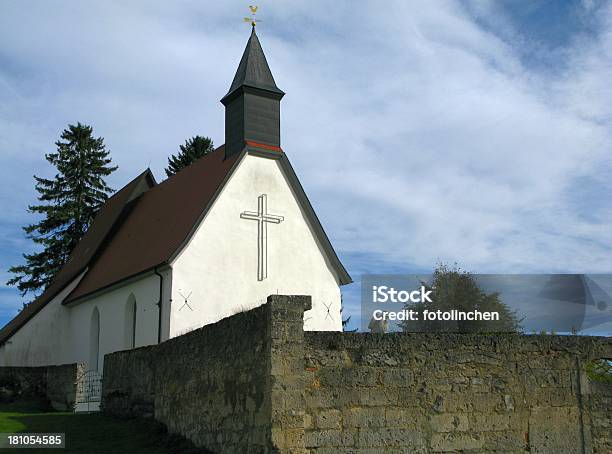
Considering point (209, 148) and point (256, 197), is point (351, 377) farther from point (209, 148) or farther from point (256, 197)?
point (209, 148)

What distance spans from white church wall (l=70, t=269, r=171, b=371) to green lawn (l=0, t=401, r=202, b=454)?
6.34 metres

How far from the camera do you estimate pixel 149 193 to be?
30375 mm

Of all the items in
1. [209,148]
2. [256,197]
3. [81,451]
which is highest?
[209,148]

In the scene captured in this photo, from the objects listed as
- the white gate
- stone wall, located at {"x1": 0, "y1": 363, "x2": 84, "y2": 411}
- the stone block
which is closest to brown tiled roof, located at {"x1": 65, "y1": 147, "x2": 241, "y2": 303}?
stone wall, located at {"x1": 0, "y1": 363, "x2": 84, "y2": 411}

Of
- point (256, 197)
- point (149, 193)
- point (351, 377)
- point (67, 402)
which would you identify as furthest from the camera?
point (149, 193)

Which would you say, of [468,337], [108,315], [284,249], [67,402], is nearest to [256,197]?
[284,249]

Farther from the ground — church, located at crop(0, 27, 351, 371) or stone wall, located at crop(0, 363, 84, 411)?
church, located at crop(0, 27, 351, 371)

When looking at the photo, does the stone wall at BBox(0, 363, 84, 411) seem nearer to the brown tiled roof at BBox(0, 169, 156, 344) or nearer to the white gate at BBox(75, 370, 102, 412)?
the white gate at BBox(75, 370, 102, 412)

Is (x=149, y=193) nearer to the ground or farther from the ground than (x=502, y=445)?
farther from the ground

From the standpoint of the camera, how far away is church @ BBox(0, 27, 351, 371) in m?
22.5

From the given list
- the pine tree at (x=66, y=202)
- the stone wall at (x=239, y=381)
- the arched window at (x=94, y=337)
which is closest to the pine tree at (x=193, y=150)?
the pine tree at (x=66, y=202)

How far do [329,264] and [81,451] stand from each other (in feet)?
46.3

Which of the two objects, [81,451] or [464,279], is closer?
[81,451]

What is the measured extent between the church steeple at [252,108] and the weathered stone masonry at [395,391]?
609 inches
